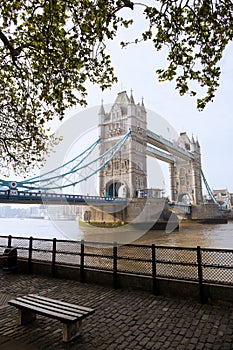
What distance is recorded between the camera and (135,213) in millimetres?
33625

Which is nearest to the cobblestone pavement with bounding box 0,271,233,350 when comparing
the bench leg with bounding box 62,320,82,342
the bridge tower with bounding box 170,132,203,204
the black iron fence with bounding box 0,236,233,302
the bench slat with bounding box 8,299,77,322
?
the bench leg with bounding box 62,320,82,342

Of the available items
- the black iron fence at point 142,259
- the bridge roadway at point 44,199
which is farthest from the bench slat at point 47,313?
the bridge roadway at point 44,199

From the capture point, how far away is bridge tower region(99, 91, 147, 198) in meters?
46.2

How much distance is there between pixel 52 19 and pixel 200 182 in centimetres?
7341

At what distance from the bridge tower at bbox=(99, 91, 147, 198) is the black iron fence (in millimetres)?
37800

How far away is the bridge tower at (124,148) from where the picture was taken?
46.2 meters

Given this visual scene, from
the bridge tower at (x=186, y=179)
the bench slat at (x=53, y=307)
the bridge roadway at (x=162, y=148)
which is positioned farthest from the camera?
the bridge tower at (x=186, y=179)

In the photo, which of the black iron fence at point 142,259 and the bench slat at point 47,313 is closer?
the bench slat at point 47,313

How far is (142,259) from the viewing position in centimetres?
489

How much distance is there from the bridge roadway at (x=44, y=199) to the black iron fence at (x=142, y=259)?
16.0 metres

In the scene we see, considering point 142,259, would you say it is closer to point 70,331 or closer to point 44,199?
point 70,331

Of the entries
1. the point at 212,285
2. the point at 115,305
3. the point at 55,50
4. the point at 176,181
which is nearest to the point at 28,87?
the point at 55,50

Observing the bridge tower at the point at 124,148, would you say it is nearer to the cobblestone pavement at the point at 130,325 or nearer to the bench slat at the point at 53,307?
the cobblestone pavement at the point at 130,325

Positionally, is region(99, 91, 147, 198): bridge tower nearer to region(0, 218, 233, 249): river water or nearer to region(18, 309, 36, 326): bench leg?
region(0, 218, 233, 249): river water
